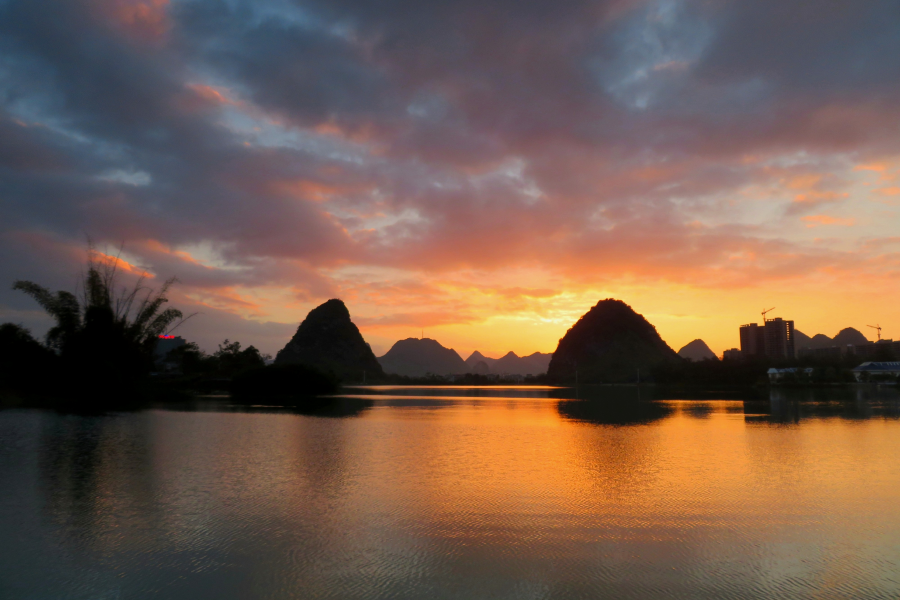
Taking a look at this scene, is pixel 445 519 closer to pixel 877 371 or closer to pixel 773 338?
pixel 877 371

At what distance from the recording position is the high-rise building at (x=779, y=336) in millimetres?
175875

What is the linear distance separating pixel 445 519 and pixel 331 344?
506ft

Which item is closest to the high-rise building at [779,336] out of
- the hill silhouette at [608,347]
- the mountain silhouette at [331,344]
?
the hill silhouette at [608,347]

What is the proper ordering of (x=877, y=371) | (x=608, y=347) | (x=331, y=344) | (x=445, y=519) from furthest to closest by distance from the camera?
(x=608, y=347), (x=331, y=344), (x=877, y=371), (x=445, y=519)

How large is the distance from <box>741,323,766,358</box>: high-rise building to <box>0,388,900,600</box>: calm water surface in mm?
188693

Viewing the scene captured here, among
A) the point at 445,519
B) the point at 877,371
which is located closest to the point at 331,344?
the point at 877,371

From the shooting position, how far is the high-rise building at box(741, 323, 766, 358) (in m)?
181

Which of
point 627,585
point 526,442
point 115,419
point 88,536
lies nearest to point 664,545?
point 627,585

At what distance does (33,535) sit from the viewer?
686 cm

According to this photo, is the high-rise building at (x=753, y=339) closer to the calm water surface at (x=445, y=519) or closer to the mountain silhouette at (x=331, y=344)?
the mountain silhouette at (x=331, y=344)

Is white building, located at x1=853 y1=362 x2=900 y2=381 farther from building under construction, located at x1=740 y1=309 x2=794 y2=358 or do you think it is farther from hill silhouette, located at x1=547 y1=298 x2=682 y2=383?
building under construction, located at x1=740 y1=309 x2=794 y2=358

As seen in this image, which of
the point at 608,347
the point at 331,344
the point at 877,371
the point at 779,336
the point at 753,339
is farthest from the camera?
the point at 753,339

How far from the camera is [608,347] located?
16200 centimetres

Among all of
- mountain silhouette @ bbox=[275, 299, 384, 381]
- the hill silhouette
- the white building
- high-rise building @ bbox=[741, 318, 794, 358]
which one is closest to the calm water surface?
the white building
